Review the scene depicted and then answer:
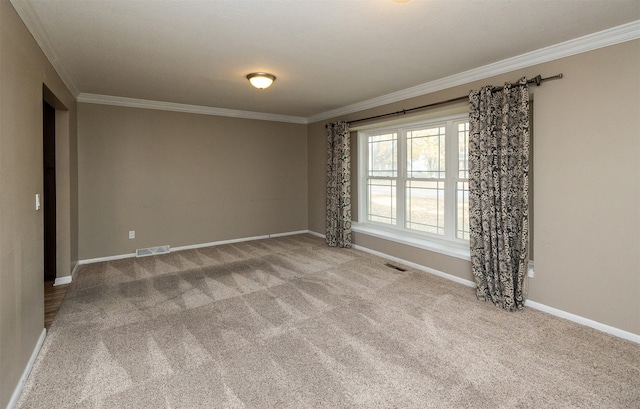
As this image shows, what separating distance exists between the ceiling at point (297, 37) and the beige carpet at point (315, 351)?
2.48 meters

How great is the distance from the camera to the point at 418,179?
4684mm

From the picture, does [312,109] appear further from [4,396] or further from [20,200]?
[4,396]

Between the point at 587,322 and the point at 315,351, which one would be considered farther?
the point at 587,322

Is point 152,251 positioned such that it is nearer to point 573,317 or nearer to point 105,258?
point 105,258

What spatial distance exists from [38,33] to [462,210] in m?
4.68

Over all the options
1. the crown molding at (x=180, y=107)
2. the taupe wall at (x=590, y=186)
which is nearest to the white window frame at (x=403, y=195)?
the taupe wall at (x=590, y=186)

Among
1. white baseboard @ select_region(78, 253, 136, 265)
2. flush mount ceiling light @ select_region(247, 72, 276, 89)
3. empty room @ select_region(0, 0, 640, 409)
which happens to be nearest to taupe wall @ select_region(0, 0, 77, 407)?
empty room @ select_region(0, 0, 640, 409)

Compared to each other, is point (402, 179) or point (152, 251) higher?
point (402, 179)

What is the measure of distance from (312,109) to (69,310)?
176 inches

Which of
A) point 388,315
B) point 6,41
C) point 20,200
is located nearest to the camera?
point 6,41

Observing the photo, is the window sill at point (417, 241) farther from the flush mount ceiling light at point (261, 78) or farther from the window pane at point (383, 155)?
the flush mount ceiling light at point (261, 78)

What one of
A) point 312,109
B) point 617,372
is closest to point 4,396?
point 617,372

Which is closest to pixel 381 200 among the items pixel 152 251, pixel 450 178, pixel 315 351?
pixel 450 178

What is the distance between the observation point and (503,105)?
10.4ft
